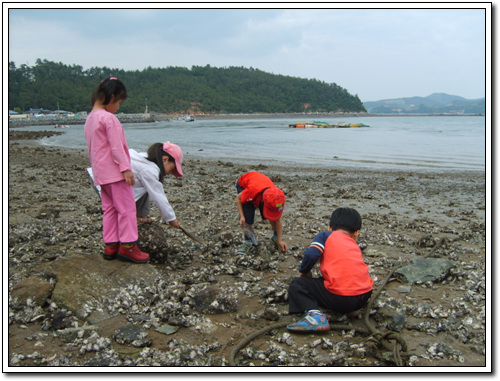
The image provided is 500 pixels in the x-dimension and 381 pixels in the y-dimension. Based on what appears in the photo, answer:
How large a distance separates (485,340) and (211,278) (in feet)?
9.55

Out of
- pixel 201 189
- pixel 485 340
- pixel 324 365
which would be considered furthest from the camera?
pixel 201 189

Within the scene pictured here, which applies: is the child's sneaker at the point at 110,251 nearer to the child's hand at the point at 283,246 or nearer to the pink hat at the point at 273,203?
the pink hat at the point at 273,203

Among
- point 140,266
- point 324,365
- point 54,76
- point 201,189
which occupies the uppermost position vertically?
point 54,76

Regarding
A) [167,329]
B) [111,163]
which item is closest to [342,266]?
[167,329]

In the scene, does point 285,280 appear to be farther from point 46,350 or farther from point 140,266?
point 46,350

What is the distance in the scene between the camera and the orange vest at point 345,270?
410 cm

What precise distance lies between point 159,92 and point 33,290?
171 m

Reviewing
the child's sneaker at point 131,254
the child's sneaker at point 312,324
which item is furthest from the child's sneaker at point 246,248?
the child's sneaker at point 312,324

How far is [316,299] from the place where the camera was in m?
4.26

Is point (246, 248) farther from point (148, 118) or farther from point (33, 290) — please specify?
point (148, 118)

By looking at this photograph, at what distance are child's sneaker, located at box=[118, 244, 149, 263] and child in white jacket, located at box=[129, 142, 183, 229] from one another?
1.64 feet

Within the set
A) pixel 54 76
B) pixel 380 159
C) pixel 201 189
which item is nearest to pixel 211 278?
pixel 201 189

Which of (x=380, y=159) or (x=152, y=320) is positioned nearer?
(x=152, y=320)

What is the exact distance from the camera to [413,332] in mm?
3955
